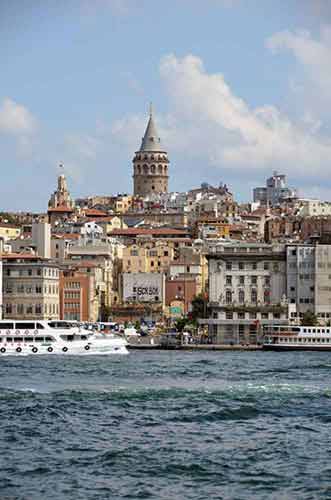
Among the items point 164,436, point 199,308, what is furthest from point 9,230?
point 164,436

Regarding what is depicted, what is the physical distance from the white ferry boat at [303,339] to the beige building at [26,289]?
18.4m

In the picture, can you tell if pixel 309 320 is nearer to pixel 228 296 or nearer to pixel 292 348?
pixel 228 296

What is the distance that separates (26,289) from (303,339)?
21.8 meters

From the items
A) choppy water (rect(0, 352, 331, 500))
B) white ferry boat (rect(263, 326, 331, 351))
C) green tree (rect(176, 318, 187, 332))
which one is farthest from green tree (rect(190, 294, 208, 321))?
choppy water (rect(0, 352, 331, 500))

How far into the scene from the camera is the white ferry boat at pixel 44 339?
84000 mm

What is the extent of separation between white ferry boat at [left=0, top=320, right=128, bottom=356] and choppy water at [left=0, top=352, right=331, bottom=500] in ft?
61.6

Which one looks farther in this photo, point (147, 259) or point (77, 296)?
point (147, 259)

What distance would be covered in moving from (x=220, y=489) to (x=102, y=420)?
1139cm

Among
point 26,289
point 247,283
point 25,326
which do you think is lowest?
point 25,326

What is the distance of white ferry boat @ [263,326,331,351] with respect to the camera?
99.4 meters

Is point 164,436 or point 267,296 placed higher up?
point 267,296

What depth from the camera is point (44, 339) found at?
8481cm

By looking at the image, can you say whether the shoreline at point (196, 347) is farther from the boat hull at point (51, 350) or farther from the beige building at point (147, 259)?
the beige building at point (147, 259)

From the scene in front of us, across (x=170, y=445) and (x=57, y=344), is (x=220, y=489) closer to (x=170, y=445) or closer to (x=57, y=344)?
(x=170, y=445)
